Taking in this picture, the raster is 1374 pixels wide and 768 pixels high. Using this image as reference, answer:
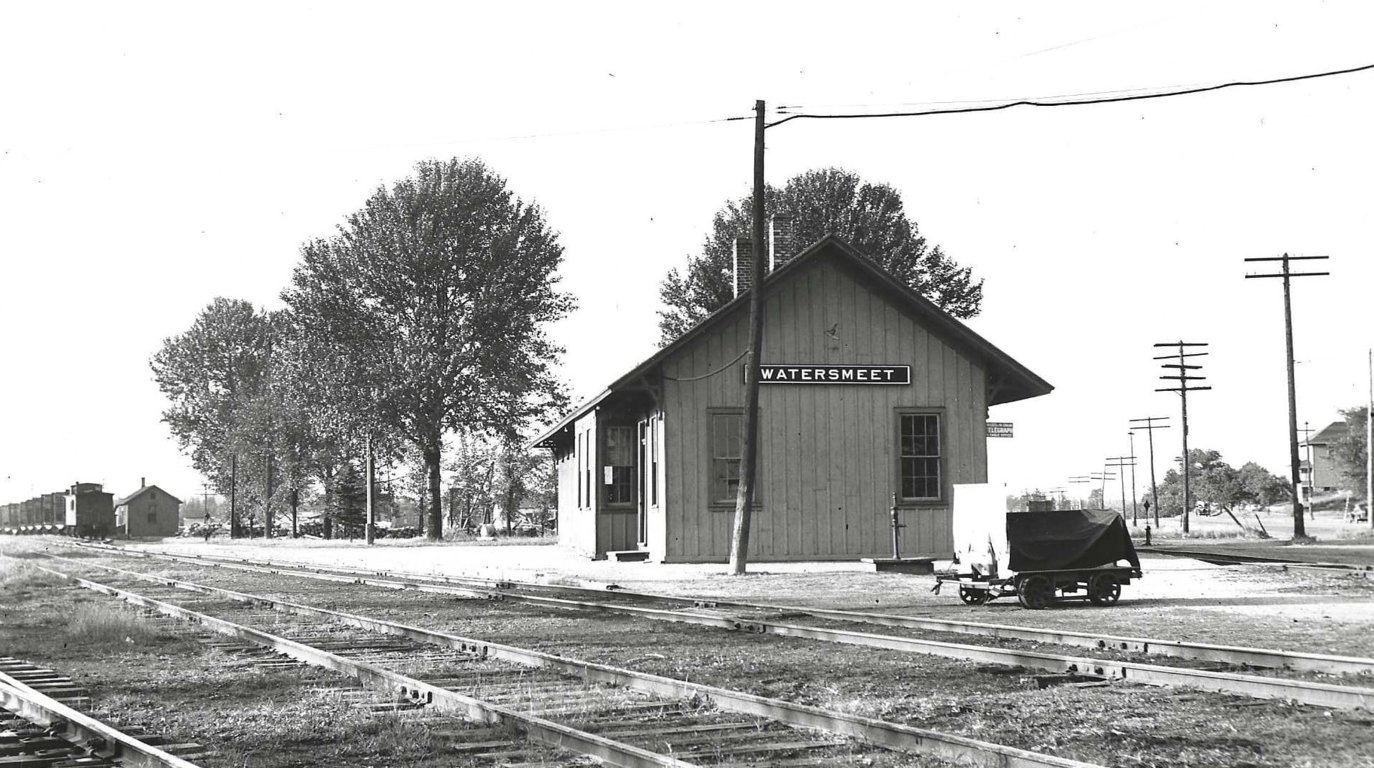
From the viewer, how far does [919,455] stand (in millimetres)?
24547

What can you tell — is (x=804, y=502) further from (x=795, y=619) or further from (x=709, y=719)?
(x=709, y=719)

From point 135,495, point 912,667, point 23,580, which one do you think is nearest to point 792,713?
point 912,667

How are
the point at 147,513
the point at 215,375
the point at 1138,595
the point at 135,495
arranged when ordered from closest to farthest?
1. the point at 1138,595
2. the point at 215,375
3. the point at 135,495
4. the point at 147,513

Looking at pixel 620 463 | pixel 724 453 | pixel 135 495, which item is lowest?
pixel 135 495

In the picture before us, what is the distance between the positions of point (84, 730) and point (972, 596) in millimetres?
10541

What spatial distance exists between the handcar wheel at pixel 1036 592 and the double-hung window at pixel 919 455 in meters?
9.83

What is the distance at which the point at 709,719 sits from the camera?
284 inches

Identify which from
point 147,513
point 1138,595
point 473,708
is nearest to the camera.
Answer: point 473,708

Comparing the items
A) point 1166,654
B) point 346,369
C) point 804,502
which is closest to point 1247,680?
point 1166,654

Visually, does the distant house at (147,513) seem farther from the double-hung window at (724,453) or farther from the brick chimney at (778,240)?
the double-hung window at (724,453)

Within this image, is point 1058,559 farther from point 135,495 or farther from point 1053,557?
point 135,495

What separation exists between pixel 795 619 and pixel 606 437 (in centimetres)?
1454

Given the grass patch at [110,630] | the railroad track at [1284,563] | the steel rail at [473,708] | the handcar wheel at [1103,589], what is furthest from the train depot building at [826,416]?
the steel rail at [473,708]

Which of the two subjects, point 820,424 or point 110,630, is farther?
point 820,424
